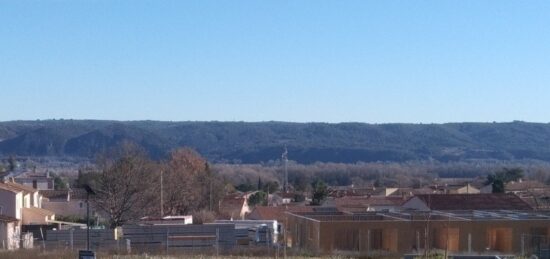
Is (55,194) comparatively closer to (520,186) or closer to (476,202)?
(476,202)

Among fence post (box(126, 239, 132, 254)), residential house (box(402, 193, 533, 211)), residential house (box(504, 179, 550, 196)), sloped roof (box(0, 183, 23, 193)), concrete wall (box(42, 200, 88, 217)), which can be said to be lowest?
concrete wall (box(42, 200, 88, 217))

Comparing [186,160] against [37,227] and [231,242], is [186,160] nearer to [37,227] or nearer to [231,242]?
[37,227]

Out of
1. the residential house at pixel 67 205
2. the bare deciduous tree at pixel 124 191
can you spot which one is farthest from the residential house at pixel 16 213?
the residential house at pixel 67 205

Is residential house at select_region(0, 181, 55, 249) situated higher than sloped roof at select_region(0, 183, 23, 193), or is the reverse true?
sloped roof at select_region(0, 183, 23, 193)

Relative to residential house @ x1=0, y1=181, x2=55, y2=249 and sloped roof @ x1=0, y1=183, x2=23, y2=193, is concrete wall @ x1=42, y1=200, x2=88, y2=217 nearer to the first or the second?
residential house @ x1=0, y1=181, x2=55, y2=249

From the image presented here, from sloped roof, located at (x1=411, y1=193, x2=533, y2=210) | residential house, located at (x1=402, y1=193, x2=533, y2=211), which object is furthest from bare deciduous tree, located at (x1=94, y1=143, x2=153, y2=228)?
sloped roof, located at (x1=411, y1=193, x2=533, y2=210)

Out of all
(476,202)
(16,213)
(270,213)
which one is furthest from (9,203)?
(476,202)

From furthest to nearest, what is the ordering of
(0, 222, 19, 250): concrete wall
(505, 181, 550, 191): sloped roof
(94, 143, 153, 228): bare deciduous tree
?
(505, 181, 550, 191): sloped roof < (94, 143, 153, 228): bare deciduous tree < (0, 222, 19, 250): concrete wall

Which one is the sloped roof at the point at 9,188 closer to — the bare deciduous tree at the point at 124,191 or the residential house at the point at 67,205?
the bare deciduous tree at the point at 124,191

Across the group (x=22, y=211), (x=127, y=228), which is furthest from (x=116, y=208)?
(x=127, y=228)
